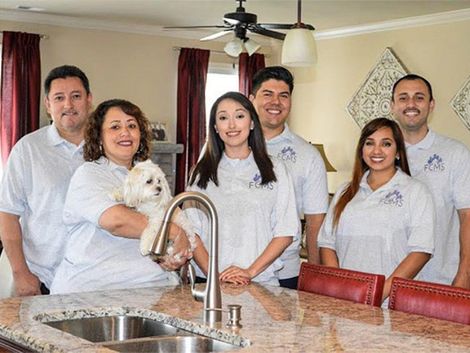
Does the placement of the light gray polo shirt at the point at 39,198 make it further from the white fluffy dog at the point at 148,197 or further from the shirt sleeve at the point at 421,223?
the shirt sleeve at the point at 421,223

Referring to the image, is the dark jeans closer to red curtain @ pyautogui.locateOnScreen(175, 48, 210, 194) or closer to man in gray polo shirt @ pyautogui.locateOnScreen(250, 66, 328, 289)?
man in gray polo shirt @ pyautogui.locateOnScreen(250, 66, 328, 289)

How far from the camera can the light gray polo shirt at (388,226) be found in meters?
3.75

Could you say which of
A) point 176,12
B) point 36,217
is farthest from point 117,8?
point 36,217

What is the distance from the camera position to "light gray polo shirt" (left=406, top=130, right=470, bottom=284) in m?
4.11

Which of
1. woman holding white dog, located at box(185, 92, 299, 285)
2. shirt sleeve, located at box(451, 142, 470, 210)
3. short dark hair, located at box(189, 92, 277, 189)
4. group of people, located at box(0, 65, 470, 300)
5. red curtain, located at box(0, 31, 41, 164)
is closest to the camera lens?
group of people, located at box(0, 65, 470, 300)

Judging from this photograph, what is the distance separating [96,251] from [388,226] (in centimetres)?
131

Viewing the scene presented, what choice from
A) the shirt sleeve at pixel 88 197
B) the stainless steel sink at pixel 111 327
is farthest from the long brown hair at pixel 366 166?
the stainless steel sink at pixel 111 327

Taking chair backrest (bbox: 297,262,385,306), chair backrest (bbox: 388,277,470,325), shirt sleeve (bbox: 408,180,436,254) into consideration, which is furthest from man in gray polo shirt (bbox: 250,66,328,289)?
chair backrest (bbox: 388,277,470,325)

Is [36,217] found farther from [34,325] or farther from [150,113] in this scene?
[150,113]

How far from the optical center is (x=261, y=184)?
Answer: 3.58 meters

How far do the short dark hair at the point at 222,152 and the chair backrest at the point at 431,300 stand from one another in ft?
2.66

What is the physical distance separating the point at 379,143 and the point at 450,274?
Result: 781 millimetres

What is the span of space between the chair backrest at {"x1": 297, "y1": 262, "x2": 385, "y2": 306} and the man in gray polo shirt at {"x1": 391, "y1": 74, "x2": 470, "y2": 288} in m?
0.98

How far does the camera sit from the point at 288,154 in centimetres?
423
